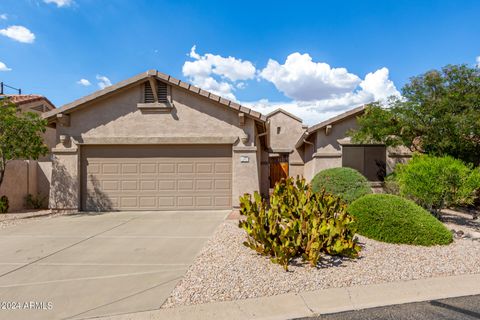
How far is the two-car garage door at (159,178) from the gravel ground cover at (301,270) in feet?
15.1

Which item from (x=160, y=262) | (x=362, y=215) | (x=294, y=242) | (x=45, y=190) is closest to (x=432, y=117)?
(x=362, y=215)

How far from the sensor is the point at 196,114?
10422 millimetres

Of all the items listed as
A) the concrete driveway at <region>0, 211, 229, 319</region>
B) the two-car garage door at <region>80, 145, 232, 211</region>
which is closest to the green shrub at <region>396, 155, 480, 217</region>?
the concrete driveway at <region>0, 211, 229, 319</region>

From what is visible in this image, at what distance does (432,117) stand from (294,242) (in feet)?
26.0

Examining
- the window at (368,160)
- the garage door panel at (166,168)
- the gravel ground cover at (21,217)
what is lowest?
the gravel ground cover at (21,217)

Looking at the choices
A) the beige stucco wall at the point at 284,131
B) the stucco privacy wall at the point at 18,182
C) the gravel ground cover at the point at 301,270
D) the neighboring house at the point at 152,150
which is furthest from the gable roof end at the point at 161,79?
the beige stucco wall at the point at 284,131

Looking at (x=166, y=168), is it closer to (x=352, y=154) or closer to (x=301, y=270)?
(x=301, y=270)

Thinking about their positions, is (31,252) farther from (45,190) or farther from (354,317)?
(45,190)

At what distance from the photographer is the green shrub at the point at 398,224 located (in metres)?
5.75

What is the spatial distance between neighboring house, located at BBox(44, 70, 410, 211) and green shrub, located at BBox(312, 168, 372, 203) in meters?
2.65

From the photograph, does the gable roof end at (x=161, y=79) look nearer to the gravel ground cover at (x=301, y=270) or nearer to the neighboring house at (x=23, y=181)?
the neighboring house at (x=23, y=181)

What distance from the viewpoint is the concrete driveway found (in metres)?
3.61

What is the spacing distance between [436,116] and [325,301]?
862 centimetres

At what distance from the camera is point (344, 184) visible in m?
8.85
